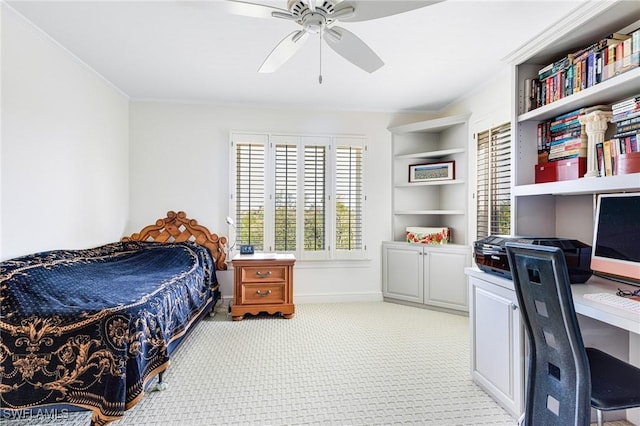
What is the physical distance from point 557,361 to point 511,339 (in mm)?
622

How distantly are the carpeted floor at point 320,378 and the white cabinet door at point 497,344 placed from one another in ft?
0.36

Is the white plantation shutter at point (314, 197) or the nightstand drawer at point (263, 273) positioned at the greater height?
the white plantation shutter at point (314, 197)

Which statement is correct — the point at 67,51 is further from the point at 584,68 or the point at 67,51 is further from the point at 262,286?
the point at 584,68

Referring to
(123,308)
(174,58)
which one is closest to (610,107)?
(123,308)

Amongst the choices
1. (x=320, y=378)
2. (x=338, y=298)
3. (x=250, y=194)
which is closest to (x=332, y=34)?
(x=320, y=378)

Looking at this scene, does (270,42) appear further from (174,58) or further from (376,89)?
(376,89)

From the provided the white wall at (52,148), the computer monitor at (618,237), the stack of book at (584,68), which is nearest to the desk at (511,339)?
the computer monitor at (618,237)

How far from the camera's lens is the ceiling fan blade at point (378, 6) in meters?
1.49

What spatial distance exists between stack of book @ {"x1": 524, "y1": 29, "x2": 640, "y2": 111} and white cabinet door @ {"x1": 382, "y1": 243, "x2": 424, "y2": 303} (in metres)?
2.20

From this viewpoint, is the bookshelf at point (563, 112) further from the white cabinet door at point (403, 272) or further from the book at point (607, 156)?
the white cabinet door at point (403, 272)

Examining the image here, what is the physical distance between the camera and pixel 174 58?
2.85m

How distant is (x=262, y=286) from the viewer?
3539 millimetres

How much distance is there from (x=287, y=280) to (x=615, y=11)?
324 cm

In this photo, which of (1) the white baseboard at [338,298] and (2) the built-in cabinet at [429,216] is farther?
(1) the white baseboard at [338,298]
